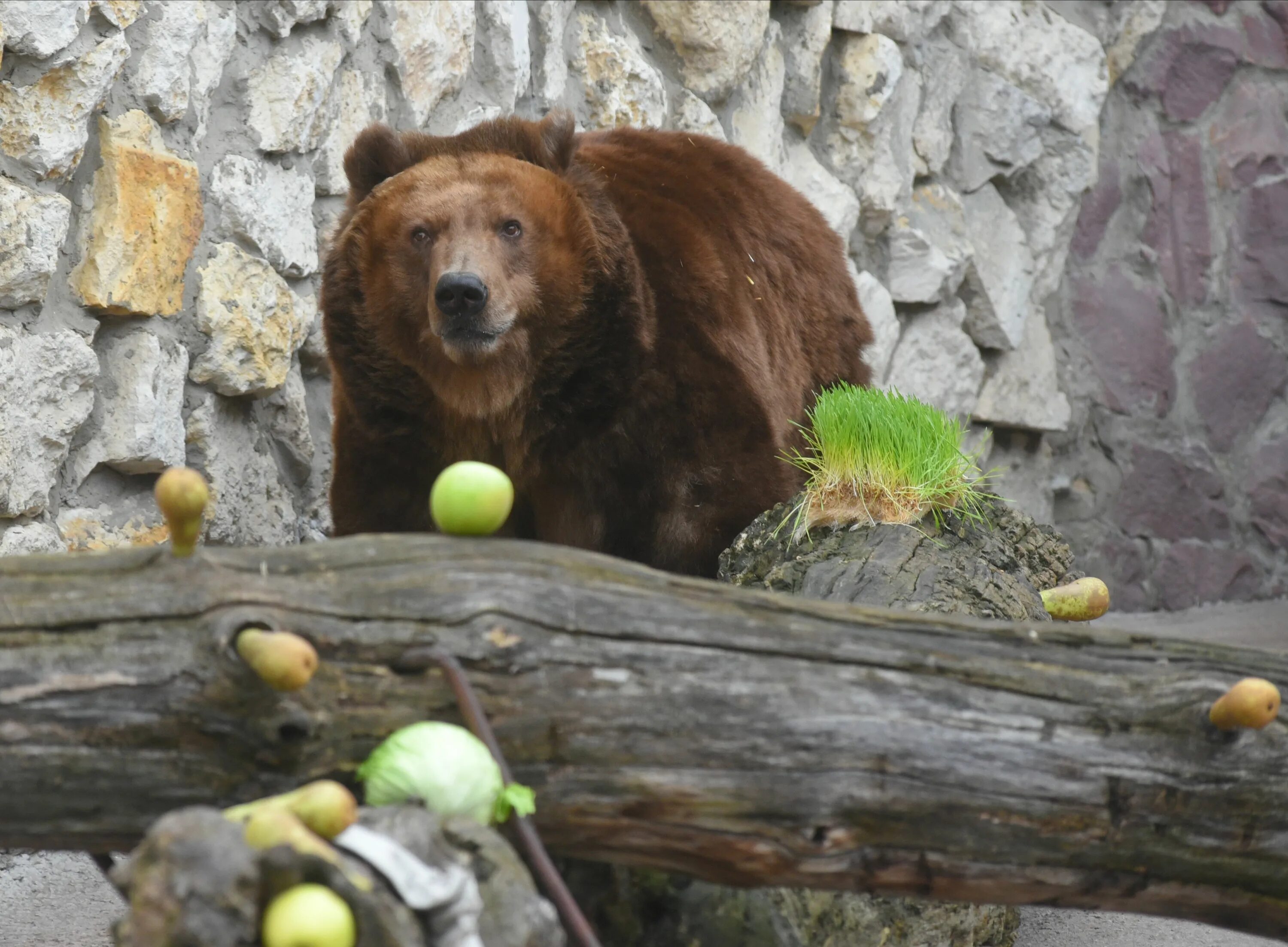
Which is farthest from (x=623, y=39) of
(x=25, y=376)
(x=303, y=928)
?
(x=303, y=928)

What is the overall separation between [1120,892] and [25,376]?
242 cm

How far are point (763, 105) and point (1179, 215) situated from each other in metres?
2.20

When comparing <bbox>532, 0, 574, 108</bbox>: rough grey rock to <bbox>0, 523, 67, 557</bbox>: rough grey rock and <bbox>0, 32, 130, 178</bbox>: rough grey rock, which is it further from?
<bbox>0, 523, 67, 557</bbox>: rough grey rock

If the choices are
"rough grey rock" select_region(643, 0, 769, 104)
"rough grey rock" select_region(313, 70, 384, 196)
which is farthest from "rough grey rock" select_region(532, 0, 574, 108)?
"rough grey rock" select_region(313, 70, 384, 196)

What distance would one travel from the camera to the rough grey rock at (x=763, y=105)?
205 inches

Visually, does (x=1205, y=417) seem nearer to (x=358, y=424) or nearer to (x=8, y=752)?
(x=358, y=424)

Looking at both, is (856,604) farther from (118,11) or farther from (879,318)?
(879,318)

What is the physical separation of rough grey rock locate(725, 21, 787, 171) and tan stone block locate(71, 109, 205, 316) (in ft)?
7.48

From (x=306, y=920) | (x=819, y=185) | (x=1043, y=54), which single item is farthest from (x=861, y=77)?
(x=306, y=920)

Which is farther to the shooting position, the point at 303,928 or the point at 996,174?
the point at 996,174

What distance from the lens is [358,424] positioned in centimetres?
341

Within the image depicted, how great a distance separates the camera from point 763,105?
5262 mm

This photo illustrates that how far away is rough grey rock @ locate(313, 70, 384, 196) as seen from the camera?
4.01 meters

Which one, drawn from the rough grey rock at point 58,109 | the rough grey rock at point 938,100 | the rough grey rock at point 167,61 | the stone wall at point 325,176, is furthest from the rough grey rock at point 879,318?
the rough grey rock at point 58,109
